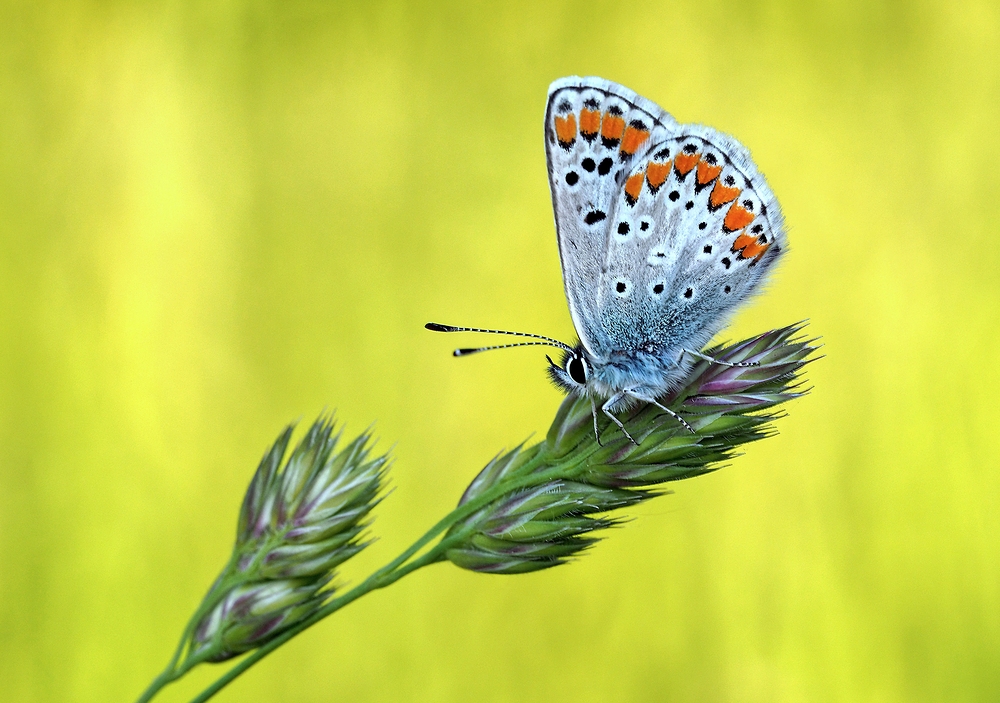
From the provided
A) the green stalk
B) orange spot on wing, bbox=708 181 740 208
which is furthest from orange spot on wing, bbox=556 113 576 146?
the green stalk

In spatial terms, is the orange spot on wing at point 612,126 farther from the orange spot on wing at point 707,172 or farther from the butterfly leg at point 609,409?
the butterfly leg at point 609,409

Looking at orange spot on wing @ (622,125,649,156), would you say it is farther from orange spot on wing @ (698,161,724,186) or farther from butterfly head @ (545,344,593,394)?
butterfly head @ (545,344,593,394)

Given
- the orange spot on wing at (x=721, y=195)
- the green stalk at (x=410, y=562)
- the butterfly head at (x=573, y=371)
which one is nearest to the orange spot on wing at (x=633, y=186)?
the orange spot on wing at (x=721, y=195)

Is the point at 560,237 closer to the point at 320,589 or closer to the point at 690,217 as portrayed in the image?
the point at 690,217

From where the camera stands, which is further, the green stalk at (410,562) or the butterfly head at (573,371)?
the butterfly head at (573,371)

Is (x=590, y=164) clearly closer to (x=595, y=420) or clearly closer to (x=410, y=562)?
(x=595, y=420)

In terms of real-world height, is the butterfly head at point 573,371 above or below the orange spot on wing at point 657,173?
below

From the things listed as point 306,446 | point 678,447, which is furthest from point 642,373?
point 306,446
